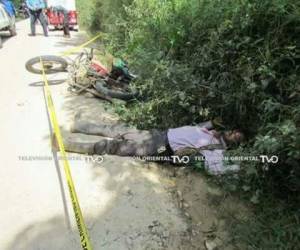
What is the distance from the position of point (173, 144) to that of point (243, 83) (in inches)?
39.3

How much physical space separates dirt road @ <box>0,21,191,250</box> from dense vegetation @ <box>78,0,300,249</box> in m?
0.84

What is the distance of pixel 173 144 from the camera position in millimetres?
3961

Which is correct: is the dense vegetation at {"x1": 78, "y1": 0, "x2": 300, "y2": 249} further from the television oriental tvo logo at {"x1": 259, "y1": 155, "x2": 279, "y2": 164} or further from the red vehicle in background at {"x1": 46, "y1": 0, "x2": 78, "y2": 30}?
the red vehicle in background at {"x1": 46, "y1": 0, "x2": 78, "y2": 30}

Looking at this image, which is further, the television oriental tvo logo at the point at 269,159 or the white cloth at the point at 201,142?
the white cloth at the point at 201,142

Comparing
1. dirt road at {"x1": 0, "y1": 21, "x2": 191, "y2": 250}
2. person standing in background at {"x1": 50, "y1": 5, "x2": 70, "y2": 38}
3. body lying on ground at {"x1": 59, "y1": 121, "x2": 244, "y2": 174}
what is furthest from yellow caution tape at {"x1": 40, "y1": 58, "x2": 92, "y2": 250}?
person standing in background at {"x1": 50, "y1": 5, "x2": 70, "y2": 38}

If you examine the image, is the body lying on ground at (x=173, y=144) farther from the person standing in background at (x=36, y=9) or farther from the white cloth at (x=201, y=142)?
the person standing in background at (x=36, y=9)

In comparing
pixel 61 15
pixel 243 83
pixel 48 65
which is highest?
pixel 243 83

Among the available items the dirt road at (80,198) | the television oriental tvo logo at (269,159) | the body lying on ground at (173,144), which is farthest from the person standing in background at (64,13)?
the television oriental tvo logo at (269,159)

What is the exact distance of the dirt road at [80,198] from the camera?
302 centimetres

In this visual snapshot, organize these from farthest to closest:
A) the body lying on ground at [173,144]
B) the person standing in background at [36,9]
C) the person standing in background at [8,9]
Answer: the person standing in background at [8,9] → the person standing in background at [36,9] → the body lying on ground at [173,144]

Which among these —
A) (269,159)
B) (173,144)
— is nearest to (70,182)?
(173,144)

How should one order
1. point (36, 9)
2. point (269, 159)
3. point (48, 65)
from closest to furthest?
point (269, 159), point (48, 65), point (36, 9)

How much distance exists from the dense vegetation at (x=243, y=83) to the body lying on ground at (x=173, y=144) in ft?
0.78

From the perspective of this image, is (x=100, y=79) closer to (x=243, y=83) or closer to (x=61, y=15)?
(x=243, y=83)
